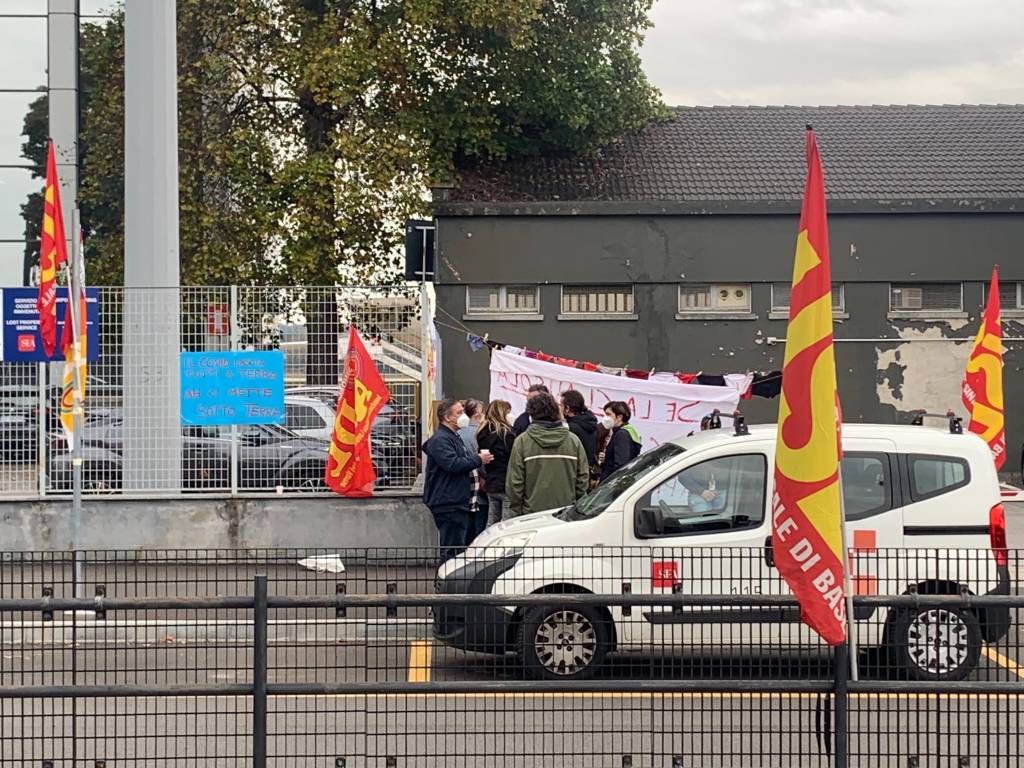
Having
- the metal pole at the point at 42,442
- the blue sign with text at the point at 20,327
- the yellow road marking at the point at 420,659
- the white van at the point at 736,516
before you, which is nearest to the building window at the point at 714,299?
the blue sign with text at the point at 20,327

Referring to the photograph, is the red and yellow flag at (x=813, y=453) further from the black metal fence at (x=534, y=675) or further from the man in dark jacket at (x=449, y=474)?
the man in dark jacket at (x=449, y=474)

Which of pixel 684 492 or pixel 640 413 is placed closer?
pixel 684 492

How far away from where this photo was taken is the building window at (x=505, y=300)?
25422 mm

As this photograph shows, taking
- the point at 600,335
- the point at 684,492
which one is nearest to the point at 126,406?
the point at 684,492

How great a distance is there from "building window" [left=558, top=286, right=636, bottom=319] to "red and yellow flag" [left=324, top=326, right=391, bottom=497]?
11.3 m

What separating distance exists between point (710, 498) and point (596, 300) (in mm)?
16119

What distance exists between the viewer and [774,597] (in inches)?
230

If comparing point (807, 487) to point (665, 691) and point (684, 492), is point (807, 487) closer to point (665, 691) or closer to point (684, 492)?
point (665, 691)

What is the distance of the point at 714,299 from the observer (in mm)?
25625

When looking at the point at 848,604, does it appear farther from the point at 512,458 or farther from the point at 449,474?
the point at 449,474

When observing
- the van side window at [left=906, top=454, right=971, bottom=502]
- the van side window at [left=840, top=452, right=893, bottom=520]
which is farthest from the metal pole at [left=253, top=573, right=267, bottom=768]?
the van side window at [left=906, top=454, right=971, bottom=502]

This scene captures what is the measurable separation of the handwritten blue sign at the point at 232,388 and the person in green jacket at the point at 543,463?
3515 mm

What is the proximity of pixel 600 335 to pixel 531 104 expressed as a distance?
457 centimetres

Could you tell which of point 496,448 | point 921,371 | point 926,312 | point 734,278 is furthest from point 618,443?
point 926,312
